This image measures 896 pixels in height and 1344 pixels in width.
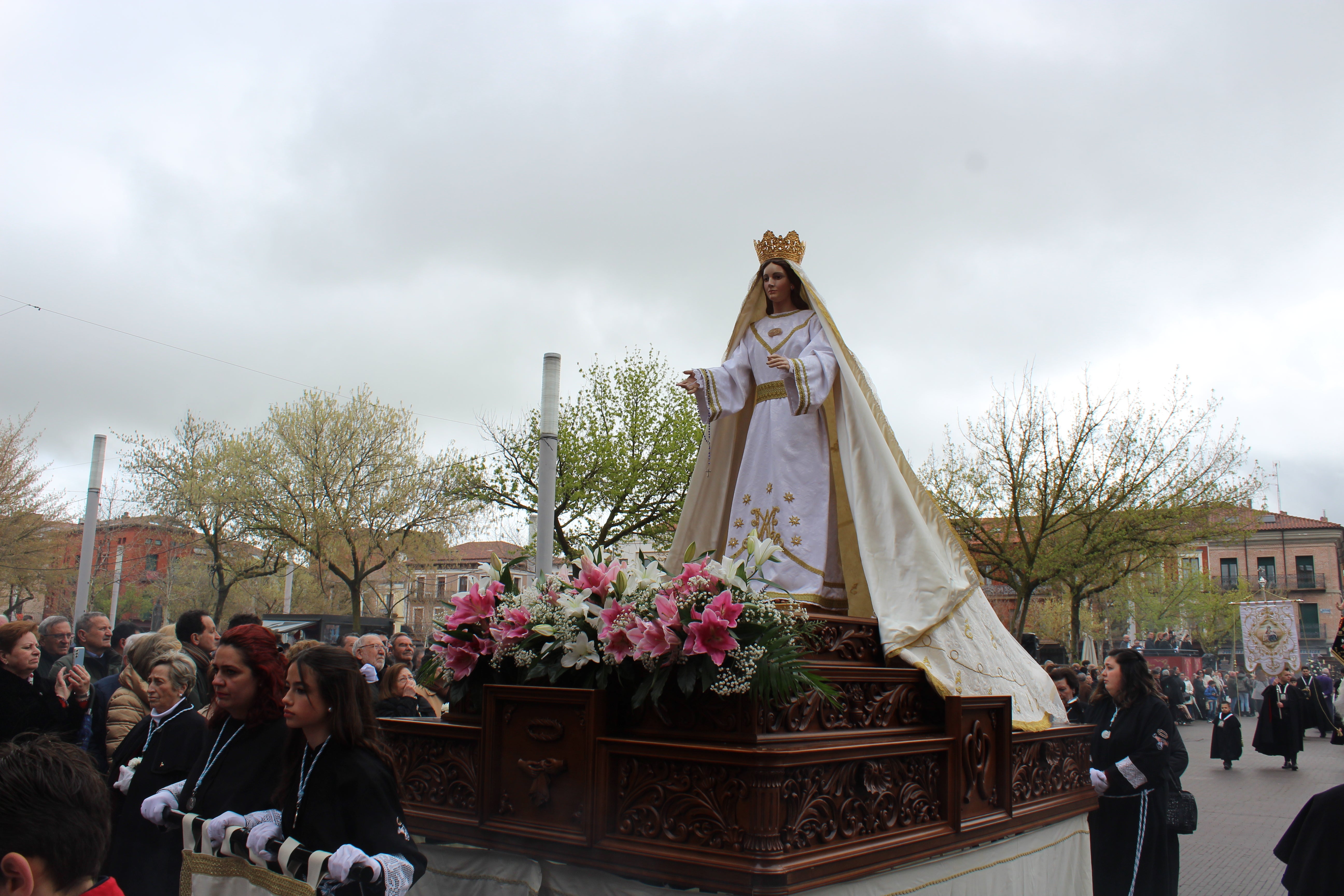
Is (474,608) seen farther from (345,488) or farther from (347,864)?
(345,488)

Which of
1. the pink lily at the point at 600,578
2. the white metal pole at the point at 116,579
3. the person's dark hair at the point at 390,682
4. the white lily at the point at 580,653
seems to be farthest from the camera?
the white metal pole at the point at 116,579

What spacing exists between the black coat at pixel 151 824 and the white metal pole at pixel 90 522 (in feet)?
42.4

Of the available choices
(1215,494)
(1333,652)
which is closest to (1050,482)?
(1215,494)

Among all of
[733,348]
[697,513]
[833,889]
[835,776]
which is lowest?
[833,889]

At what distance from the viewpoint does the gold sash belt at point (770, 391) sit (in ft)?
17.2

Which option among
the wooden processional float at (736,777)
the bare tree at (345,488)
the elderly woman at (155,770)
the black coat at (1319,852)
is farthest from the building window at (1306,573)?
the elderly woman at (155,770)

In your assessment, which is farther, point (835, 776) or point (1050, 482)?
point (1050, 482)

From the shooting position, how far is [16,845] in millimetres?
1666

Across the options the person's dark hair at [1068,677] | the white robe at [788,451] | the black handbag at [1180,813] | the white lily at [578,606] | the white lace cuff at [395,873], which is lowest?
the black handbag at [1180,813]

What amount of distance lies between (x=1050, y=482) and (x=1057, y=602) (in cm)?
2722

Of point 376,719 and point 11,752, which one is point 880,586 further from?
point 11,752

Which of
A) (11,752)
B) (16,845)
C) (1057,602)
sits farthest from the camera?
(1057,602)

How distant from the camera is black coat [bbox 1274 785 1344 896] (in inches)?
119

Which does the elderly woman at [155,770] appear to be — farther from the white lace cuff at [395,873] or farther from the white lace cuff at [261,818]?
the white lace cuff at [395,873]
